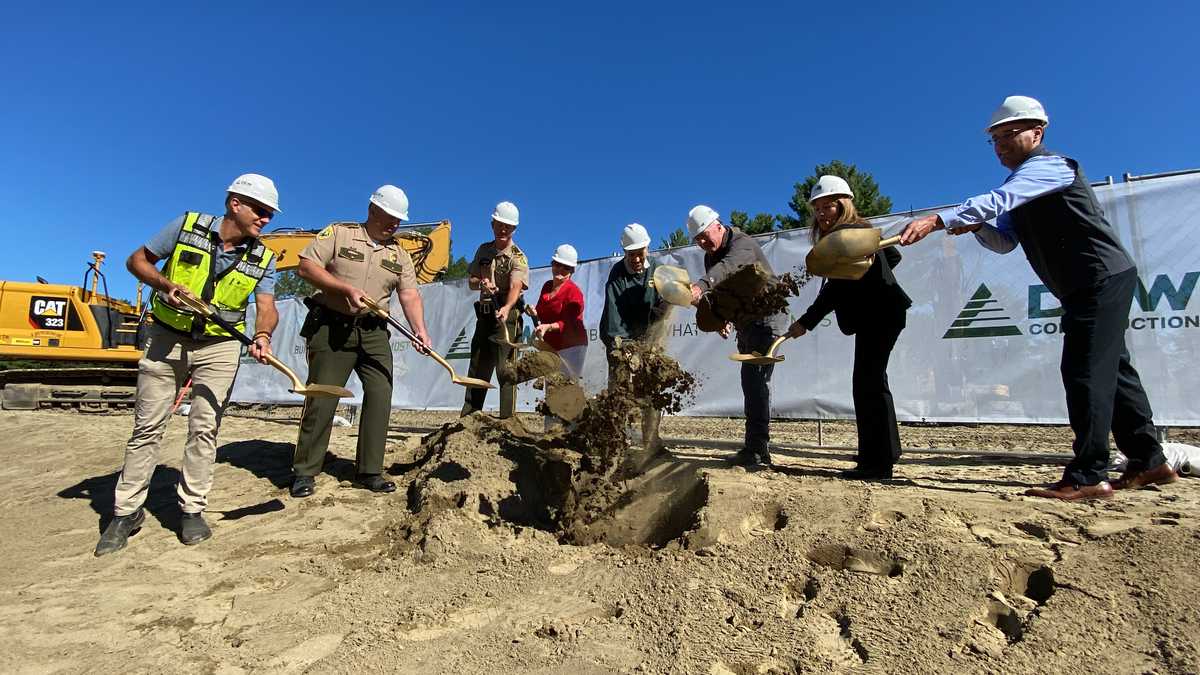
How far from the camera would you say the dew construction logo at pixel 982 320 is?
493 cm

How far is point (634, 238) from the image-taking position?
4.27 metres

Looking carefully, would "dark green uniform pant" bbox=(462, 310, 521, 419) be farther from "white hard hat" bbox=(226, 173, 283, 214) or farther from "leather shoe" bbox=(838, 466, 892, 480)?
"leather shoe" bbox=(838, 466, 892, 480)

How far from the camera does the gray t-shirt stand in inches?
119

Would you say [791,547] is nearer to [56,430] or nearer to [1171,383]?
[1171,383]

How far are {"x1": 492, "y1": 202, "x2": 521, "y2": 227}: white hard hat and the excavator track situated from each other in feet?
26.6

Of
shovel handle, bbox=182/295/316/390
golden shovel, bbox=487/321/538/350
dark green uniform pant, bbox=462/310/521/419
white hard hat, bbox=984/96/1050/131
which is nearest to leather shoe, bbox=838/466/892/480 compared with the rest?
white hard hat, bbox=984/96/1050/131

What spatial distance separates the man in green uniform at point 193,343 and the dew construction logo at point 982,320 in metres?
5.17

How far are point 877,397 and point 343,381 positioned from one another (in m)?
3.23

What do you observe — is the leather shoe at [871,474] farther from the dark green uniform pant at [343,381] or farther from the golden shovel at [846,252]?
the dark green uniform pant at [343,381]

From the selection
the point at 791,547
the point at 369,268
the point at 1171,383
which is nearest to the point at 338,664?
the point at 791,547

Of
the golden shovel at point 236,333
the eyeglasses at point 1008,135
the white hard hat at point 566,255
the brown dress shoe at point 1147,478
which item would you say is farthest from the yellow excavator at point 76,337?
the brown dress shoe at point 1147,478

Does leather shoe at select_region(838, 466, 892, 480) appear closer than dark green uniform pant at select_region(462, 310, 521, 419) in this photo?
Yes

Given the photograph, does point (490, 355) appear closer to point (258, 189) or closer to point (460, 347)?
point (258, 189)

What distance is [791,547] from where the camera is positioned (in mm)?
2293
